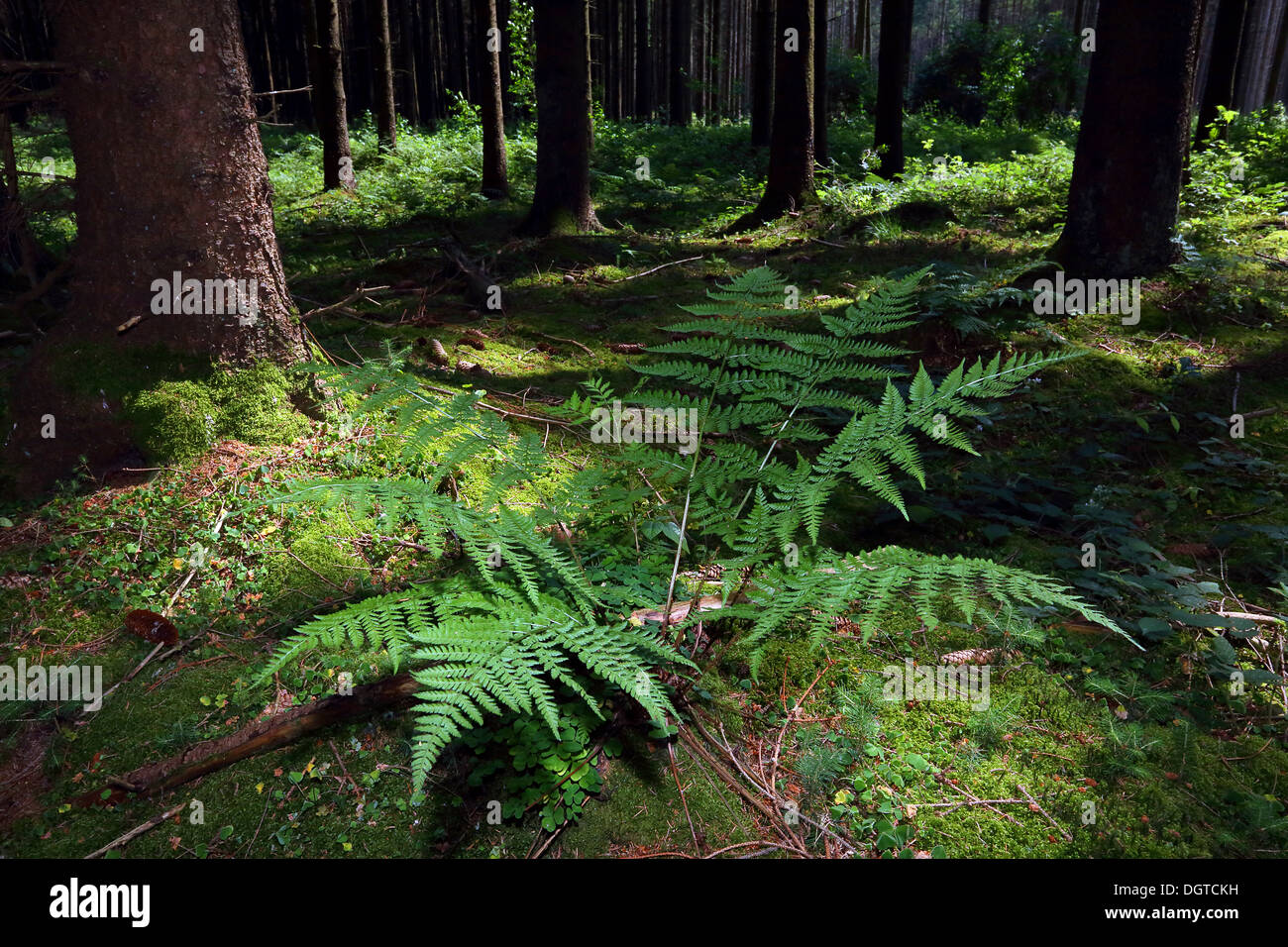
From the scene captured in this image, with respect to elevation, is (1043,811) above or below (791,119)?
below

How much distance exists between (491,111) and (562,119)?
3708 millimetres

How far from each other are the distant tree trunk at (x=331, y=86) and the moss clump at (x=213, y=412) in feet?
36.1

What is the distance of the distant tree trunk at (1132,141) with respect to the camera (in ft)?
18.1

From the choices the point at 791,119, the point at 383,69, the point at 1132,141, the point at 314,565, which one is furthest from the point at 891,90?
the point at 314,565

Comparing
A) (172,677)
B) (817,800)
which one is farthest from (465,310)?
(817,800)

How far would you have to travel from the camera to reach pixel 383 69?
14.6 metres

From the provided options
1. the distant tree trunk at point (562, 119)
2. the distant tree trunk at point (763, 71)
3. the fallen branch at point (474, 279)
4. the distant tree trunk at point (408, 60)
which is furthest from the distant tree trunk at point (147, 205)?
the distant tree trunk at point (408, 60)

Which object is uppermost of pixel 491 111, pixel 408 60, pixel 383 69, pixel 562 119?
pixel 408 60

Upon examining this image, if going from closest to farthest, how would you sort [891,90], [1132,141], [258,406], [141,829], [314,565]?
[141,829], [314,565], [258,406], [1132,141], [891,90]
